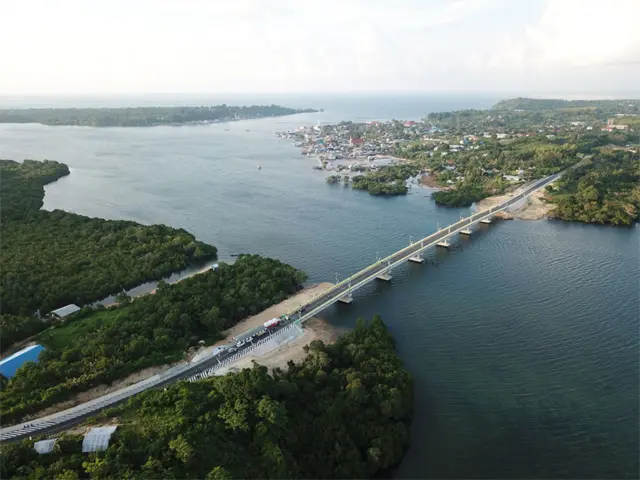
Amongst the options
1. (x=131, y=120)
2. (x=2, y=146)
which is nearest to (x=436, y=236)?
(x=2, y=146)

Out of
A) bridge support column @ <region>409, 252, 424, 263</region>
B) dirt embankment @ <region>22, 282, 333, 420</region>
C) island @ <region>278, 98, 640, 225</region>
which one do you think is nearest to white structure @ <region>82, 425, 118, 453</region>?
dirt embankment @ <region>22, 282, 333, 420</region>

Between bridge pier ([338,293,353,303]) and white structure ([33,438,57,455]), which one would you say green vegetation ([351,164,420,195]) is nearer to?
bridge pier ([338,293,353,303])

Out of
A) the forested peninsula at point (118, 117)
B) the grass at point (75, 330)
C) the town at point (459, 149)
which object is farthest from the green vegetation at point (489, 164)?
the forested peninsula at point (118, 117)

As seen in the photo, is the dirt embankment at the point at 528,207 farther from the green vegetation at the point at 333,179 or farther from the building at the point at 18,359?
the building at the point at 18,359

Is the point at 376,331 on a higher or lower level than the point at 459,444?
higher

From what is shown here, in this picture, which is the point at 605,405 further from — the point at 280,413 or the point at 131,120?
the point at 131,120
